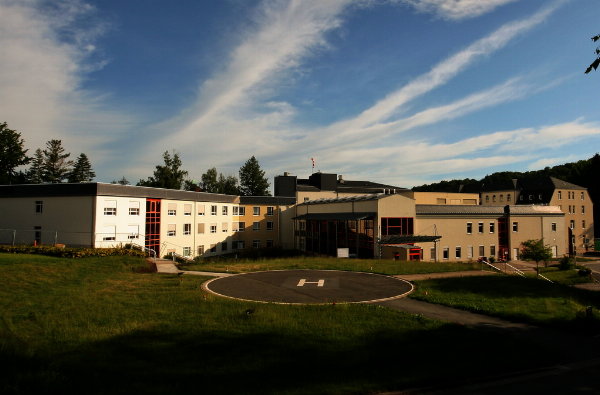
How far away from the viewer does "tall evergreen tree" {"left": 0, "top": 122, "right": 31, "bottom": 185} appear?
54.0 m

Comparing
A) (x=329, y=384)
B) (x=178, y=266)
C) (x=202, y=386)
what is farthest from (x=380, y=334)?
(x=178, y=266)

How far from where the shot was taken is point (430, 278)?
2278cm

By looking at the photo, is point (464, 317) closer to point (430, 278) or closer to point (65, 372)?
point (430, 278)

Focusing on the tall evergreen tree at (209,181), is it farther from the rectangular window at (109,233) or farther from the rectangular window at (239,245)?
the rectangular window at (109,233)

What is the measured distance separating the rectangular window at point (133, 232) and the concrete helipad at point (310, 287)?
14.6 m

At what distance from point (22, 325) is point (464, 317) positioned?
1574 cm

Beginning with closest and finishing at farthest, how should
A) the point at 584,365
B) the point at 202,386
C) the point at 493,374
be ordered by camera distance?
the point at 202,386 → the point at 493,374 → the point at 584,365

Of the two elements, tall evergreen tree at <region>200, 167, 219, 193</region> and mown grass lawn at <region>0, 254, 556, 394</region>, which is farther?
tall evergreen tree at <region>200, 167, 219, 193</region>

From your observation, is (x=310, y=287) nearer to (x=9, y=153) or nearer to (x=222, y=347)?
(x=222, y=347)

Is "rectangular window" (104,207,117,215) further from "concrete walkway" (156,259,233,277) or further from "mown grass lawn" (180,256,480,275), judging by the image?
"mown grass lawn" (180,256,480,275)

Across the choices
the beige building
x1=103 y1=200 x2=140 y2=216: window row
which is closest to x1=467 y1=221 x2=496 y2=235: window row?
the beige building

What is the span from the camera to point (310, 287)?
20.1 metres

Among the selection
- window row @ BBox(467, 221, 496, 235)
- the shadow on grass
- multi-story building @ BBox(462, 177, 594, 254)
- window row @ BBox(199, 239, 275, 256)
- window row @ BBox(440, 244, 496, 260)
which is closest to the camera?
the shadow on grass

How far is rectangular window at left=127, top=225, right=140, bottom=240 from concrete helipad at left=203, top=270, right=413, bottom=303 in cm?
1464
